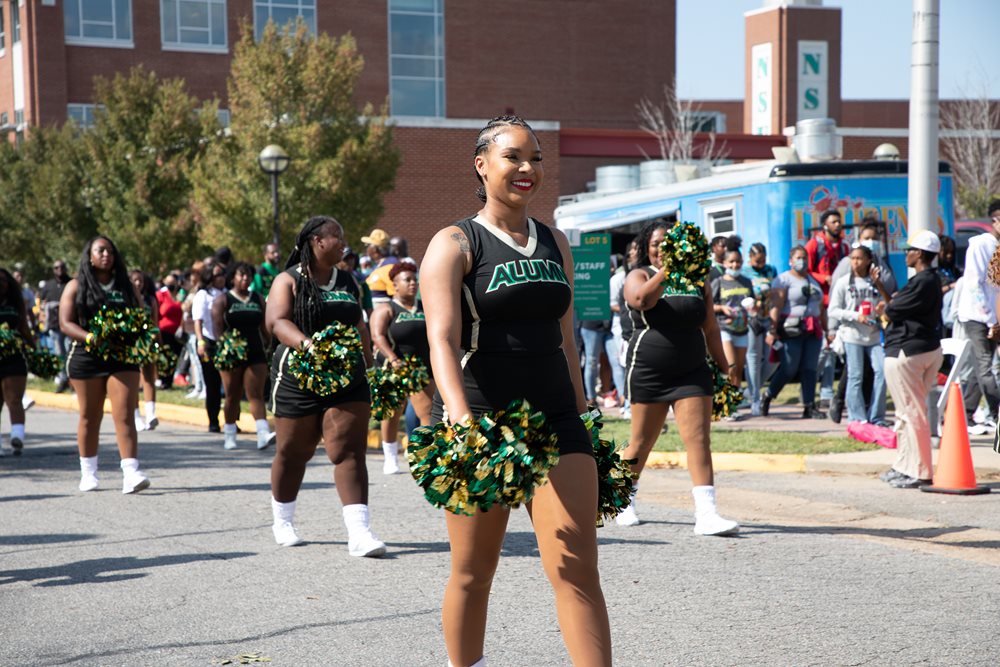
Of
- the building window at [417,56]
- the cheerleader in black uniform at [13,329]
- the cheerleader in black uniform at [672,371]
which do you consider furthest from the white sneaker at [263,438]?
the building window at [417,56]

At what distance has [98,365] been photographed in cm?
973

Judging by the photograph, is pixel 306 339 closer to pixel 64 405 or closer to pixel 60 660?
pixel 60 660

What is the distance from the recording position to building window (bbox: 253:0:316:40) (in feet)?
152

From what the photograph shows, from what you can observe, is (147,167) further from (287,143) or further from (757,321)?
(757,321)

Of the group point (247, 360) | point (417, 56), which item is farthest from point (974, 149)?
point (247, 360)

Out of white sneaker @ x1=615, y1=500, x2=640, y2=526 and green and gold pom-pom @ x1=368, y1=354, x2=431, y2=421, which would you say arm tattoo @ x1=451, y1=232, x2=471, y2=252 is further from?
white sneaker @ x1=615, y1=500, x2=640, y2=526

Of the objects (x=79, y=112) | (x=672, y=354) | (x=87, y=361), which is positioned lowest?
(x=87, y=361)

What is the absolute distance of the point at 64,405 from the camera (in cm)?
1950

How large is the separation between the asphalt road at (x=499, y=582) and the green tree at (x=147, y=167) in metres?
21.8

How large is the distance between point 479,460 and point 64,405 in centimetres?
1710

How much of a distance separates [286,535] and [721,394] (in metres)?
2.92

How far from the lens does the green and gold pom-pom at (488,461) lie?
379 cm

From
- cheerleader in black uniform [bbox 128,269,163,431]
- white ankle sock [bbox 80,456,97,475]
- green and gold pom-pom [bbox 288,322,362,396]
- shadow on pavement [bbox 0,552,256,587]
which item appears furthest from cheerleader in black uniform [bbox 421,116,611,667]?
cheerleader in black uniform [bbox 128,269,163,431]

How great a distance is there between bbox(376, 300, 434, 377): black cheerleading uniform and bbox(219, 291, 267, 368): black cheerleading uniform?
307 cm
